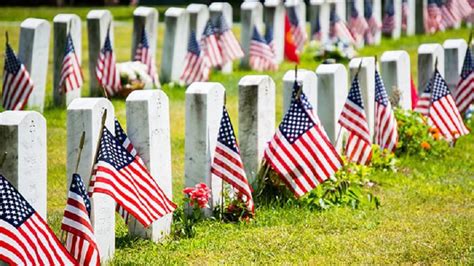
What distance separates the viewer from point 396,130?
1023 cm

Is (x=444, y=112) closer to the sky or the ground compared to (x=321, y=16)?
closer to the ground

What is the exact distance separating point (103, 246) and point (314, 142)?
7.16ft

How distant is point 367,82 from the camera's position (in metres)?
10.1

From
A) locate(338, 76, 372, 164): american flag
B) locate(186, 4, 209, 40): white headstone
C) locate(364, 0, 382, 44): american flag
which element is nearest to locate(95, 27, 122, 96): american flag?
locate(186, 4, 209, 40): white headstone

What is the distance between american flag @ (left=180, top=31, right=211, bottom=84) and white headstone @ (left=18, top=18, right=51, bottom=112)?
2.45m

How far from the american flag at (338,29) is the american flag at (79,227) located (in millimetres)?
12076

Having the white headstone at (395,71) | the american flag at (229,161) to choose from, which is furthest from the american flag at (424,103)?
the american flag at (229,161)

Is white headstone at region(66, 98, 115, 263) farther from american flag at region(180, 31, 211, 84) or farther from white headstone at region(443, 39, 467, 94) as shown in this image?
american flag at region(180, 31, 211, 84)

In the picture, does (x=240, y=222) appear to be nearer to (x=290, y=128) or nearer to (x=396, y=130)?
(x=290, y=128)

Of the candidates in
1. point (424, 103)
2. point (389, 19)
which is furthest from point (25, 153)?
point (389, 19)

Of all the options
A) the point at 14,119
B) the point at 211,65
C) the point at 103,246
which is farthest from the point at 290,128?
the point at 211,65

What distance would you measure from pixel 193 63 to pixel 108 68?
5.32 ft

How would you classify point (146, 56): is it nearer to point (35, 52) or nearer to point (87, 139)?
point (35, 52)

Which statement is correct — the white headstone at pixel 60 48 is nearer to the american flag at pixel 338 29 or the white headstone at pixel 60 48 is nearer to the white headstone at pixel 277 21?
the white headstone at pixel 277 21
